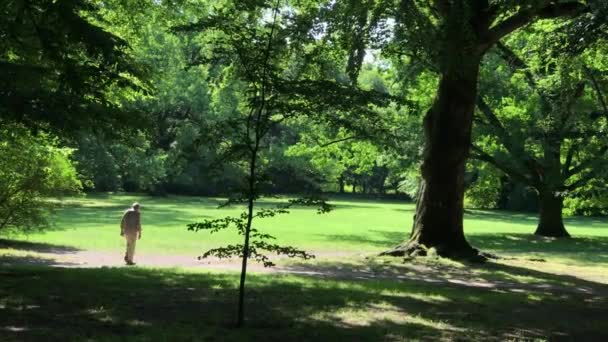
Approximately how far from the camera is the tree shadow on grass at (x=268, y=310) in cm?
707

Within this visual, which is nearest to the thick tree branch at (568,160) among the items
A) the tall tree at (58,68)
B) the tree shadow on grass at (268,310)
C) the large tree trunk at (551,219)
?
the large tree trunk at (551,219)

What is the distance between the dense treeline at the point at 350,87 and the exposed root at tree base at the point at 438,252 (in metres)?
1.14

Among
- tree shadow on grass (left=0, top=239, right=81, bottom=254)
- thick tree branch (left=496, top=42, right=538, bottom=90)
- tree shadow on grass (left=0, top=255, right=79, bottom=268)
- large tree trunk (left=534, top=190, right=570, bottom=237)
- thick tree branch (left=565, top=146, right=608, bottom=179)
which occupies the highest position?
thick tree branch (left=496, top=42, right=538, bottom=90)

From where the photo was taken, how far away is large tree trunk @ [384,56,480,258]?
17.2 m

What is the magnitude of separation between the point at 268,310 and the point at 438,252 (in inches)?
370

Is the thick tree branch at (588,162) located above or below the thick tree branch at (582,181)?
above

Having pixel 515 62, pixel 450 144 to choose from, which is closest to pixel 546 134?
pixel 515 62

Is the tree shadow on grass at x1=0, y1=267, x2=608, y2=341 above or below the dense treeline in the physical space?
below

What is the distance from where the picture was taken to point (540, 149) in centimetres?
3000

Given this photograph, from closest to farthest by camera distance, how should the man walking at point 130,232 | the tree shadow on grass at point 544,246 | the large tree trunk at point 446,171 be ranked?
the man walking at point 130,232 < the large tree trunk at point 446,171 < the tree shadow on grass at point 544,246

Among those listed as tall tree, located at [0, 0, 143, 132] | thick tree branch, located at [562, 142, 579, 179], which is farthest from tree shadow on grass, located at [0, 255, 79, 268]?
thick tree branch, located at [562, 142, 579, 179]

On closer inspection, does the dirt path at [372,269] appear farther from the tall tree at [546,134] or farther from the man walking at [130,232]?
the tall tree at [546,134]

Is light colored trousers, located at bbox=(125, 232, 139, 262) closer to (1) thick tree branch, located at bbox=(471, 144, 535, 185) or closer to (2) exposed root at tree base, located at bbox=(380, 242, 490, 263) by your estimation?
(2) exposed root at tree base, located at bbox=(380, 242, 490, 263)

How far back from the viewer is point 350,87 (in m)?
9.13
